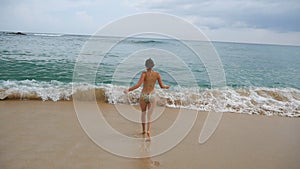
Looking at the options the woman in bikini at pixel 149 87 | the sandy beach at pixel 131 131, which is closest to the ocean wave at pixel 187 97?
the sandy beach at pixel 131 131

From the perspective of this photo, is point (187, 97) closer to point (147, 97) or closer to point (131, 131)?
point (131, 131)

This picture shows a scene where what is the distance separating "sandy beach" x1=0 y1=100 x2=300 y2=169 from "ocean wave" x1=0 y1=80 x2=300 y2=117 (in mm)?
895

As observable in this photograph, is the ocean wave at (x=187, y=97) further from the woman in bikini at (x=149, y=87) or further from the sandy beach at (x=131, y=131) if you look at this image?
the woman in bikini at (x=149, y=87)

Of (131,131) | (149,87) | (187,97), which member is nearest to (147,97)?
(149,87)

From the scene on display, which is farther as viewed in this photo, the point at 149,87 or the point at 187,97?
the point at 187,97

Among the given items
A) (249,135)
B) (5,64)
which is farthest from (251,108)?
(5,64)

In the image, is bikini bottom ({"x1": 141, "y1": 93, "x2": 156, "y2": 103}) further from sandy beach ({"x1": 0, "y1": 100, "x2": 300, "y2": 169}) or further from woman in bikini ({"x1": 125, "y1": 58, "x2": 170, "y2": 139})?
sandy beach ({"x1": 0, "y1": 100, "x2": 300, "y2": 169})

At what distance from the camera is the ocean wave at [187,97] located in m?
6.55

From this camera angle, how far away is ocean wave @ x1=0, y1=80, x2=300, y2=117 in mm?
6547

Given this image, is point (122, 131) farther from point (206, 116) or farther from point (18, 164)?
point (206, 116)

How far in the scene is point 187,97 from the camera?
747 centimetres

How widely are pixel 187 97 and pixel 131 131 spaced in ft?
11.3

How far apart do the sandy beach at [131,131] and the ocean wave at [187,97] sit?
0.90 metres

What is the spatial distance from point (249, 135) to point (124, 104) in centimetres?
369
